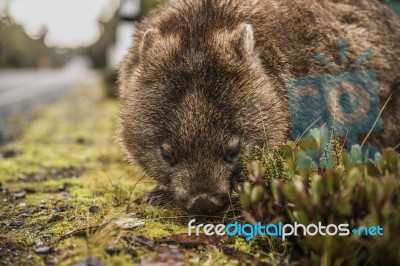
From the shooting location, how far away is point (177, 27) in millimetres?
3656

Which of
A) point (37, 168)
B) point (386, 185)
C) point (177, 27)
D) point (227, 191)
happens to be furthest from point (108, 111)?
point (386, 185)

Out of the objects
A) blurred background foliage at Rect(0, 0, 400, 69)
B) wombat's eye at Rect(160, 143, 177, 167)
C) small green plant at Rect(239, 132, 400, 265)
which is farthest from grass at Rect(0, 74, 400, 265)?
blurred background foliage at Rect(0, 0, 400, 69)

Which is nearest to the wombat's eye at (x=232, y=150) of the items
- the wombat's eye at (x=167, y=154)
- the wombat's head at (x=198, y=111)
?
the wombat's head at (x=198, y=111)

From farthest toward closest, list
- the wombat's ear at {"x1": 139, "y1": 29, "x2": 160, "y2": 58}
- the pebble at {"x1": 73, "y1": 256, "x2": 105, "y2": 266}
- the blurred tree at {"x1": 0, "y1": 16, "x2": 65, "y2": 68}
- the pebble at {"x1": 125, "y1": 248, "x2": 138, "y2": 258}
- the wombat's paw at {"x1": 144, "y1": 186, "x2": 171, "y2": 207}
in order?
the blurred tree at {"x1": 0, "y1": 16, "x2": 65, "y2": 68}
the wombat's ear at {"x1": 139, "y1": 29, "x2": 160, "y2": 58}
the wombat's paw at {"x1": 144, "y1": 186, "x2": 171, "y2": 207}
the pebble at {"x1": 125, "y1": 248, "x2": 138, "y2": 258}
the pebble at {"x1": 73, "y1": 256, "x2": 105, "y2": 266}

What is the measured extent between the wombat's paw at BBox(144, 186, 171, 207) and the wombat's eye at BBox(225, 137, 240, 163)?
2.00ft

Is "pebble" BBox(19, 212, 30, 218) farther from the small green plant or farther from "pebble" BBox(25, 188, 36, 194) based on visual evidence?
the small green plant

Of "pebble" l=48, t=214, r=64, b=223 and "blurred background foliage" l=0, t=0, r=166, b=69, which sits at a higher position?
"pebble" l=48, t=214, r=64, b=223

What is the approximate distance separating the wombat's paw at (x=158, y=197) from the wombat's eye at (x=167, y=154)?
1.07 feet

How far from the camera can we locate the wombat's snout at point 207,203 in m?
2.97

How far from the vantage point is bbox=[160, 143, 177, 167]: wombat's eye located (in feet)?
10.7

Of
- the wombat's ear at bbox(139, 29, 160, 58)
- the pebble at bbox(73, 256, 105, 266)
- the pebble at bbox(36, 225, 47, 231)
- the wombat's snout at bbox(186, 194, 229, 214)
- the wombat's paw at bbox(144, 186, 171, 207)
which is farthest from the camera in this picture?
the wombat's ear at bbox(139, 29, 160, 58)

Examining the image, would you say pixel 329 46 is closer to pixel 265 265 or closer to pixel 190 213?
pixel 190 213

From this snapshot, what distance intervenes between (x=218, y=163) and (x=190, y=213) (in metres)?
0.36

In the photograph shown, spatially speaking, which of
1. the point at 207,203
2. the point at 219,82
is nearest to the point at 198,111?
the point at 219,82
